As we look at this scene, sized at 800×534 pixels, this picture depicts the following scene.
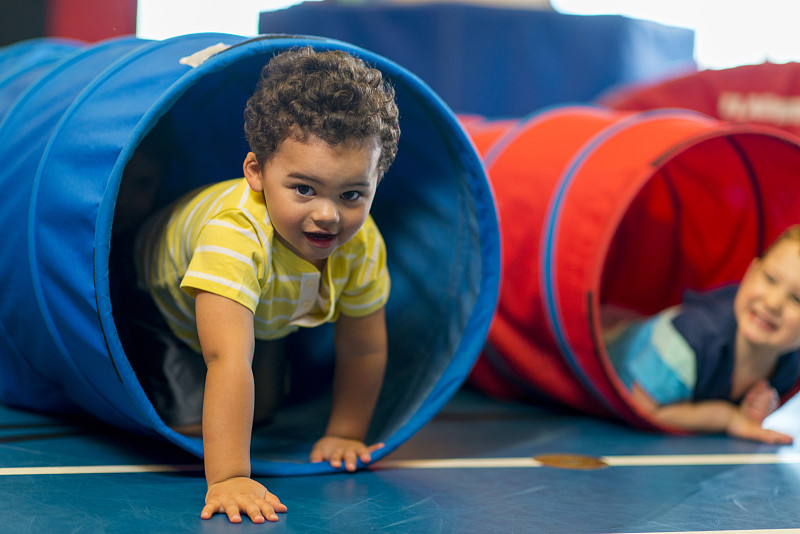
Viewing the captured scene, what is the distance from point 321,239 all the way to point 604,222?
786mm

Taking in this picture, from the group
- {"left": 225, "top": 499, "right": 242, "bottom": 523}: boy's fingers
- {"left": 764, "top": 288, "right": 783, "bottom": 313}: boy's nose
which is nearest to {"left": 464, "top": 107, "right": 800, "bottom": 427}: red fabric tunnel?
{"left": 764, "top": 288, "right": 783, "bottom": 313}: boy's nose

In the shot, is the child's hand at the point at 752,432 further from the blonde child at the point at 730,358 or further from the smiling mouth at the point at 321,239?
the smiling mouth at the point at 321,239

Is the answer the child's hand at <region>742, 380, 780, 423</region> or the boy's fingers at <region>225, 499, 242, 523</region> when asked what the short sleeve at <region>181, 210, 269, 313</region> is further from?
the child's hand at <region>742, 380, 780, 423</region>

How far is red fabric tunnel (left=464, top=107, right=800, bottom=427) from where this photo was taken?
6.79ft

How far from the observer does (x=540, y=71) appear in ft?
16.5

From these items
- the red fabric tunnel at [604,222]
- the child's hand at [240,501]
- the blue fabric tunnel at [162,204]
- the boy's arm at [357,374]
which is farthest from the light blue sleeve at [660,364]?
the child's hand at [240,501]

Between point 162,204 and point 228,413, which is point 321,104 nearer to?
point 228,413

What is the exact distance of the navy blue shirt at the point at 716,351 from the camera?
2.24 metres

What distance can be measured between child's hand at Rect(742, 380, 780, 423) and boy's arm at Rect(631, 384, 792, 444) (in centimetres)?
2

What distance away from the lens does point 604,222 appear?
2031 mm

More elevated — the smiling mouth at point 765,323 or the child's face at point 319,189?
the child's face at point 319,189

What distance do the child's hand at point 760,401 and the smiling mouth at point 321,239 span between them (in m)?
1.30

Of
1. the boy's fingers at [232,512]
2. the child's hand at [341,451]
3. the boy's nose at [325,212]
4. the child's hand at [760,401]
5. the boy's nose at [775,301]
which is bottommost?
the child's hand at [760,401]

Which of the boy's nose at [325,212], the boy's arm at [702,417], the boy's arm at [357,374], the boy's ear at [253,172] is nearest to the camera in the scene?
the boy's nose at [325,212]
